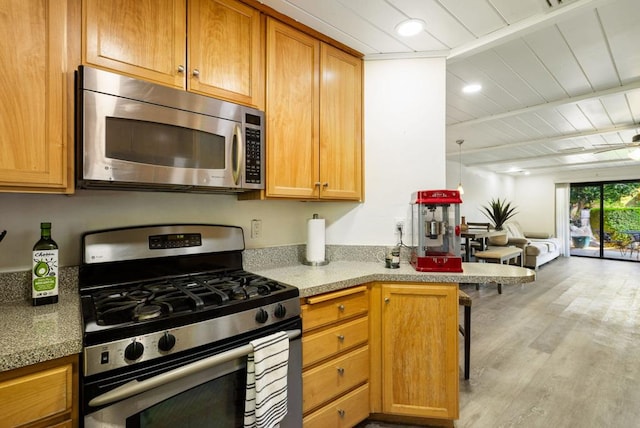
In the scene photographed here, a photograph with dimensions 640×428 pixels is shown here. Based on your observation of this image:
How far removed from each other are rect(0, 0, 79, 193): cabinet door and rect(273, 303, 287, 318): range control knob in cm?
90

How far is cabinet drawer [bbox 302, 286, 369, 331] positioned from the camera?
55.7 inches

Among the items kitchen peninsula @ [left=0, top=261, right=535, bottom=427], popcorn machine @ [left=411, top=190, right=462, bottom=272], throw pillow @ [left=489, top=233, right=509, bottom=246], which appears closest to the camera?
kitchen peninsula @ [left=0, top=261, right=535, bottom=427]

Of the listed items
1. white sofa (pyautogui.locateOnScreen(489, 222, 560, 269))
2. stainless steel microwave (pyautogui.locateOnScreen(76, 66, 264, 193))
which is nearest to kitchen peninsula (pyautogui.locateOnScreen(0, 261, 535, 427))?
stainless steel microwave (pyautogui.locateOnScreen(76, 66, 264, 193))

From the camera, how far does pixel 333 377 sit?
4.97ft

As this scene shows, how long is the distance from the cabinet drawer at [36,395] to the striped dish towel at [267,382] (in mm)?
539

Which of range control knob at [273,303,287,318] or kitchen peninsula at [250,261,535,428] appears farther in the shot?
kitchen peninsula at [250,261,535,428]

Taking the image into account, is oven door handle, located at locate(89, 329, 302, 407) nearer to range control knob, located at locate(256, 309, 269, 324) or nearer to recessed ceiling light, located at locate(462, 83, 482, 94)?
range control knob, located at locate(256, 309, 269, 324)

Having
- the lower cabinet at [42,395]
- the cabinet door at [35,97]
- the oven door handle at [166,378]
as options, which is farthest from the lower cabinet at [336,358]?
the cabinet door at [35,97]

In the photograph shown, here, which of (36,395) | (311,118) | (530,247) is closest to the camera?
(36,395)

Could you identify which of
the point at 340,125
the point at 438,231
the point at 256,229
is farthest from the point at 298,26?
the point at 438,231

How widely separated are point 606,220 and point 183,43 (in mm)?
9994

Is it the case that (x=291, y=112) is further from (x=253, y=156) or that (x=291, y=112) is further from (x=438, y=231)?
(x=438, y=231)

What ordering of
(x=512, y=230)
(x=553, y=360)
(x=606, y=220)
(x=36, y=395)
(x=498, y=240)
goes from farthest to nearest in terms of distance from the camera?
(x=606, y=220)
(x=512, y=230)
(x=498, y=240)
(x=553, y=360)
(x=36, y=395)

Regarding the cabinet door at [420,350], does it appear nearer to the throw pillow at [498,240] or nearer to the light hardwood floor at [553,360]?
the light hardwood floor at [553,360]
